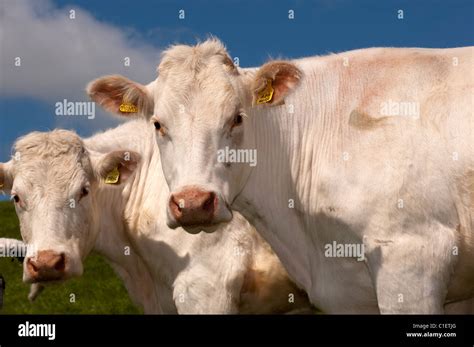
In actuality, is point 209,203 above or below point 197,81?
below

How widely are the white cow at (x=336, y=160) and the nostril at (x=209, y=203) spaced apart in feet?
0.05

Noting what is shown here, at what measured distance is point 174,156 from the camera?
753cm

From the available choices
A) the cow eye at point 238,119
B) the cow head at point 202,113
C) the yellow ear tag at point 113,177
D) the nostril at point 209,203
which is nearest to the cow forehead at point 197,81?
the cow head at point 202,113

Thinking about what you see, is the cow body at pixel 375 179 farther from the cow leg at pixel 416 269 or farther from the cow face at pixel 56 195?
the cow face at pixel 56 195

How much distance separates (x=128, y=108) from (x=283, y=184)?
184cm

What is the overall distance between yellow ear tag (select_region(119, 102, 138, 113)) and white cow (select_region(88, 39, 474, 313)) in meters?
0.05

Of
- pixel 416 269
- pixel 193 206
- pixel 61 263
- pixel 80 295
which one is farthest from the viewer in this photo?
pixel 80 295

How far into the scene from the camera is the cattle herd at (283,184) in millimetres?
7312

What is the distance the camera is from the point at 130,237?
1007cm

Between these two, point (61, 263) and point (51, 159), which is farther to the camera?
point (51, 159)

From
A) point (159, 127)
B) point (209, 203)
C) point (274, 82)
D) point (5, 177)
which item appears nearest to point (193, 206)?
point (209, 203)

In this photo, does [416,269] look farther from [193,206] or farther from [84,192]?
[84,192]
